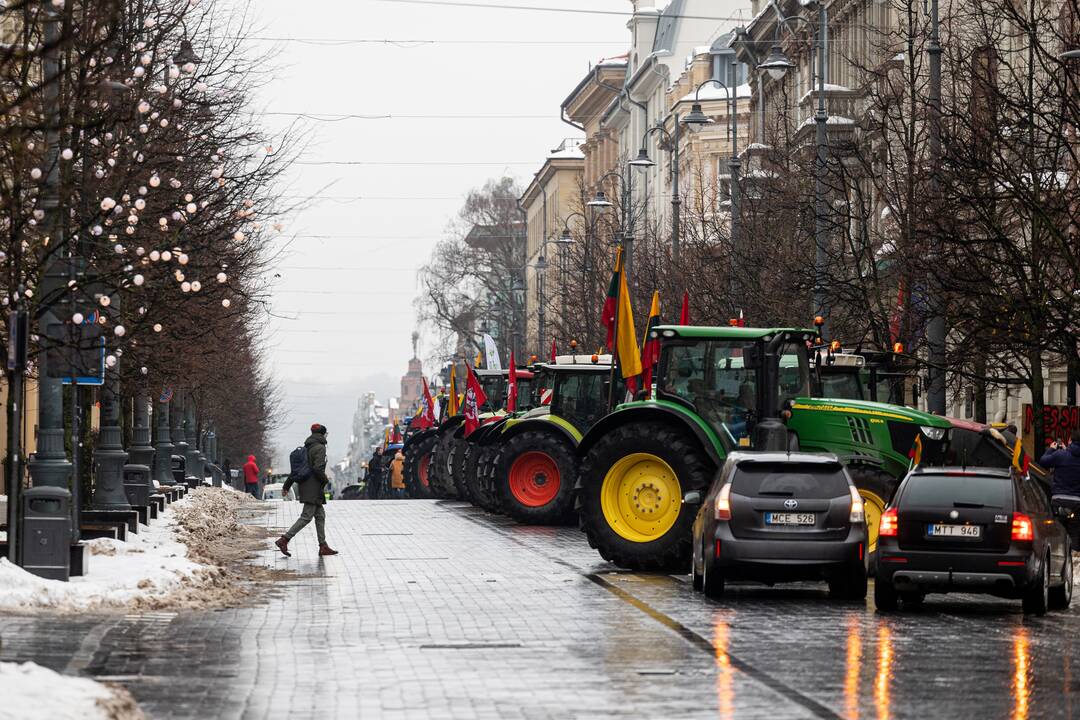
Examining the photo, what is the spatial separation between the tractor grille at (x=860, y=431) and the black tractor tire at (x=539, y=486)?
36.3 ft

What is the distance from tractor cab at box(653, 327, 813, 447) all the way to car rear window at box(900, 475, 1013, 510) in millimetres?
4543

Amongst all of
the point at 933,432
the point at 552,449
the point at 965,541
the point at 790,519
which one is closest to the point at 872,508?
the point at 933,432

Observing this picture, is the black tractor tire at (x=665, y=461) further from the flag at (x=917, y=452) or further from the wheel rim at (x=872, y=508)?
the flag at (x=917, y=452)

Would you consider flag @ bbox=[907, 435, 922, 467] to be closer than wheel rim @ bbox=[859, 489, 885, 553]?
Yes

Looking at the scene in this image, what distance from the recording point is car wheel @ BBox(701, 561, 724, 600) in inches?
781

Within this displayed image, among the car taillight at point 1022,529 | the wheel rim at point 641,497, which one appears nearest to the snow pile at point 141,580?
the wheel rim at point 641,497

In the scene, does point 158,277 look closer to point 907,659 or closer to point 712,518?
point 712,518

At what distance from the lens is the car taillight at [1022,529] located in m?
18.7

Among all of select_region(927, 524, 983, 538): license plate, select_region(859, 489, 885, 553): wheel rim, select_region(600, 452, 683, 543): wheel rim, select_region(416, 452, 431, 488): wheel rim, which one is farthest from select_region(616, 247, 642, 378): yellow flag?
select_region(416, 452, 431, 488): wheel rim

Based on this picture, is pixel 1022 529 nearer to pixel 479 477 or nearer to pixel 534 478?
pixel 534 478

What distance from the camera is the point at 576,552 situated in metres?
27.2

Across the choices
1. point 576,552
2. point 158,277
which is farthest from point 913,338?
point 158,277

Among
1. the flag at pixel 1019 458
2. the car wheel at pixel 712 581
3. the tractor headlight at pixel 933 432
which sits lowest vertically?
the car wheel at pixel 712 581

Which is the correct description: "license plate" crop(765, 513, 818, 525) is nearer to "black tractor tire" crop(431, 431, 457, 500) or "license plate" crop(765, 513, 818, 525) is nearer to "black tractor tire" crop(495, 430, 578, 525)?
"black tractor tire" crop(495, 430, 578, 525)
